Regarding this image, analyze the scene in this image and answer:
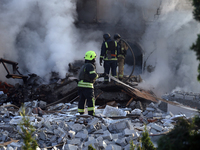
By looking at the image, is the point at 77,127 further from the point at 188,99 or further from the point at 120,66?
the point at 120,66

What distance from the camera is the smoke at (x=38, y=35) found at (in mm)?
11413

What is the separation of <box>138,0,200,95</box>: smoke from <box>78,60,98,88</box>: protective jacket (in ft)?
26.9

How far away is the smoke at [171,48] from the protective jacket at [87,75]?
8.19 metres

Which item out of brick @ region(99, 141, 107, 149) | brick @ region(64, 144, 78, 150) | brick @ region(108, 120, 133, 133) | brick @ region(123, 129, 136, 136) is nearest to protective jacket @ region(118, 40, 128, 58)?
brick @ region(108, 120, 133, 133)

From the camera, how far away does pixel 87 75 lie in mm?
5574

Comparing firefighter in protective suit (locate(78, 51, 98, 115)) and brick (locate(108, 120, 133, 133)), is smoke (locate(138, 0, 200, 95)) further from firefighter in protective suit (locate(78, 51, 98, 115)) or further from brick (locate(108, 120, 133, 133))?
brick (locate(108, 120, 133, 133))

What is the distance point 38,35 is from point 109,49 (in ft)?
21.4

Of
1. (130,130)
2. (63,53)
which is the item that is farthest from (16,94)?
(130,130)

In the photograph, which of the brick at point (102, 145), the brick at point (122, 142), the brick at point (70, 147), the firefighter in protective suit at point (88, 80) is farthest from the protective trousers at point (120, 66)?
the brick at point (70, 147)

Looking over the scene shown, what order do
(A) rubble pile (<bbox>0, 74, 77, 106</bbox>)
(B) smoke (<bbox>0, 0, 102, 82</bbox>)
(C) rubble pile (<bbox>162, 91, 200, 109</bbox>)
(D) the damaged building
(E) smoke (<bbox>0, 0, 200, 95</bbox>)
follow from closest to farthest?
1. (D) the damaged building
2. (C) rubble pile (<bbox>162, 91, 200, 109</bbox>)
3. (A) rubble pile (<bbox>0, 74, 77, 106</bbox>)
4. (B) smoke (<bbox>0, 0, 102, 82</bbox>)
5. (E) smoke (<bbox>0, 0, 200, 95</bbox>)

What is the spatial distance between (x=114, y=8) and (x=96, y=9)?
129cm

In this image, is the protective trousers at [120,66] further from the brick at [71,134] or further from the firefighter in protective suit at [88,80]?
the brick at [71,134]

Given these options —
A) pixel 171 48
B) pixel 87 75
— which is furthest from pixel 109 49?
pixel 171 48

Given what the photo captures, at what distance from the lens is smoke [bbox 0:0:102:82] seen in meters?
11.4
